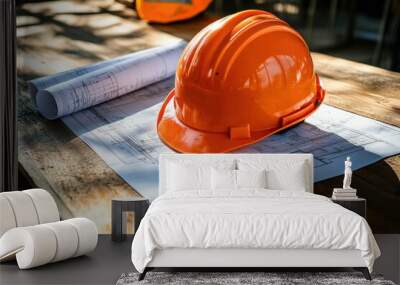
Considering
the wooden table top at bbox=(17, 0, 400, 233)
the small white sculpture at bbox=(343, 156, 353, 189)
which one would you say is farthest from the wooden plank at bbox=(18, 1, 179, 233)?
the small white sculpture at bbox=(343, 156, 353, 189)

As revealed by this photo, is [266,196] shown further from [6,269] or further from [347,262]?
[6,269]

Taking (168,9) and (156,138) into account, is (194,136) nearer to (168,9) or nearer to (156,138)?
(156,138)

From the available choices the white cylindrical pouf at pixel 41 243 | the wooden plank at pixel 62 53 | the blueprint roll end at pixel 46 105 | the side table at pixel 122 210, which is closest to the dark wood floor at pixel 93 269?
the white cylindrical pouf at pixel 41 243

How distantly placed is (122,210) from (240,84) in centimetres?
129

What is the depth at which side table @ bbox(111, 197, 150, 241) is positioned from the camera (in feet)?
18.2

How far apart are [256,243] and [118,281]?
839mm

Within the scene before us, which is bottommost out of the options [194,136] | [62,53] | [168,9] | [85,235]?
[85,235]

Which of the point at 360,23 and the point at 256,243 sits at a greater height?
the point at 360,23

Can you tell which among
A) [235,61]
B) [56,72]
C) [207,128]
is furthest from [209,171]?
[56,72]

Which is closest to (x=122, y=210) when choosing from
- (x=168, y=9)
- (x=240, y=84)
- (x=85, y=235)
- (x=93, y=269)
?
(x=85, y=235)

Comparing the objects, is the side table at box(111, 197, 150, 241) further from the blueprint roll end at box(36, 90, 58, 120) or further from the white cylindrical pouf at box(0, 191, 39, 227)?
the blueprint roll end at box(36, 90, 58, 120)

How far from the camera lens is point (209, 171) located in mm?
5488

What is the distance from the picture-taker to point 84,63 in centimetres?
612

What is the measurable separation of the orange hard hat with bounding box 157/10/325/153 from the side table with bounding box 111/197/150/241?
1.86 ft
